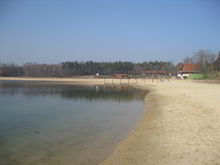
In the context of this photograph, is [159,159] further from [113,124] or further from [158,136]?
A: [113,124]

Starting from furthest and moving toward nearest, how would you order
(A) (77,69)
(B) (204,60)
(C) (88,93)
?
(A) (77,69)
(B) (204,60)
(C) (88,93)

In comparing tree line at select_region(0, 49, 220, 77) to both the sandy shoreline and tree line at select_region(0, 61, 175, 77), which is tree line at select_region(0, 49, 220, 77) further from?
the sandy shoreline

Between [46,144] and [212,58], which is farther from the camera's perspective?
[212,58]

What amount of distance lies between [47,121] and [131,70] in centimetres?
12132

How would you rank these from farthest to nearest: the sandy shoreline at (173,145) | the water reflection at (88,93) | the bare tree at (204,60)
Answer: the bare tree at (204,60) < the water reflection at (88,93) < the sandy shoreline at (173,145)

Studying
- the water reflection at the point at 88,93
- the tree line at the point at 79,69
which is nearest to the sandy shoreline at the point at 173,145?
the water reflection at the point at 88,93

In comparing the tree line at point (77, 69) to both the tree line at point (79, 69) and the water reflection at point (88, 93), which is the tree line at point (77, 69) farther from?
the water reflection at point (88, 93)

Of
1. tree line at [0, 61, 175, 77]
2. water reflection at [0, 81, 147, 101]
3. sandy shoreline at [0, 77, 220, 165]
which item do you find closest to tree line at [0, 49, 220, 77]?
tree line at [0, 61, 175, 77]

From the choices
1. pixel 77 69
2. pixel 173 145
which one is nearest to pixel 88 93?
pixel 173 145

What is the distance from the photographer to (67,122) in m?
13.1

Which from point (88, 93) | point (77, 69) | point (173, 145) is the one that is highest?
point (77, 69)

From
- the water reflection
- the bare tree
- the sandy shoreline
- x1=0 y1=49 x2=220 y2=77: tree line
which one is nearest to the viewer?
the sandy shoreline

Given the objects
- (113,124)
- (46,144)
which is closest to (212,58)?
(113,124)

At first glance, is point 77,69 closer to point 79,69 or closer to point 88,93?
point 79,69
